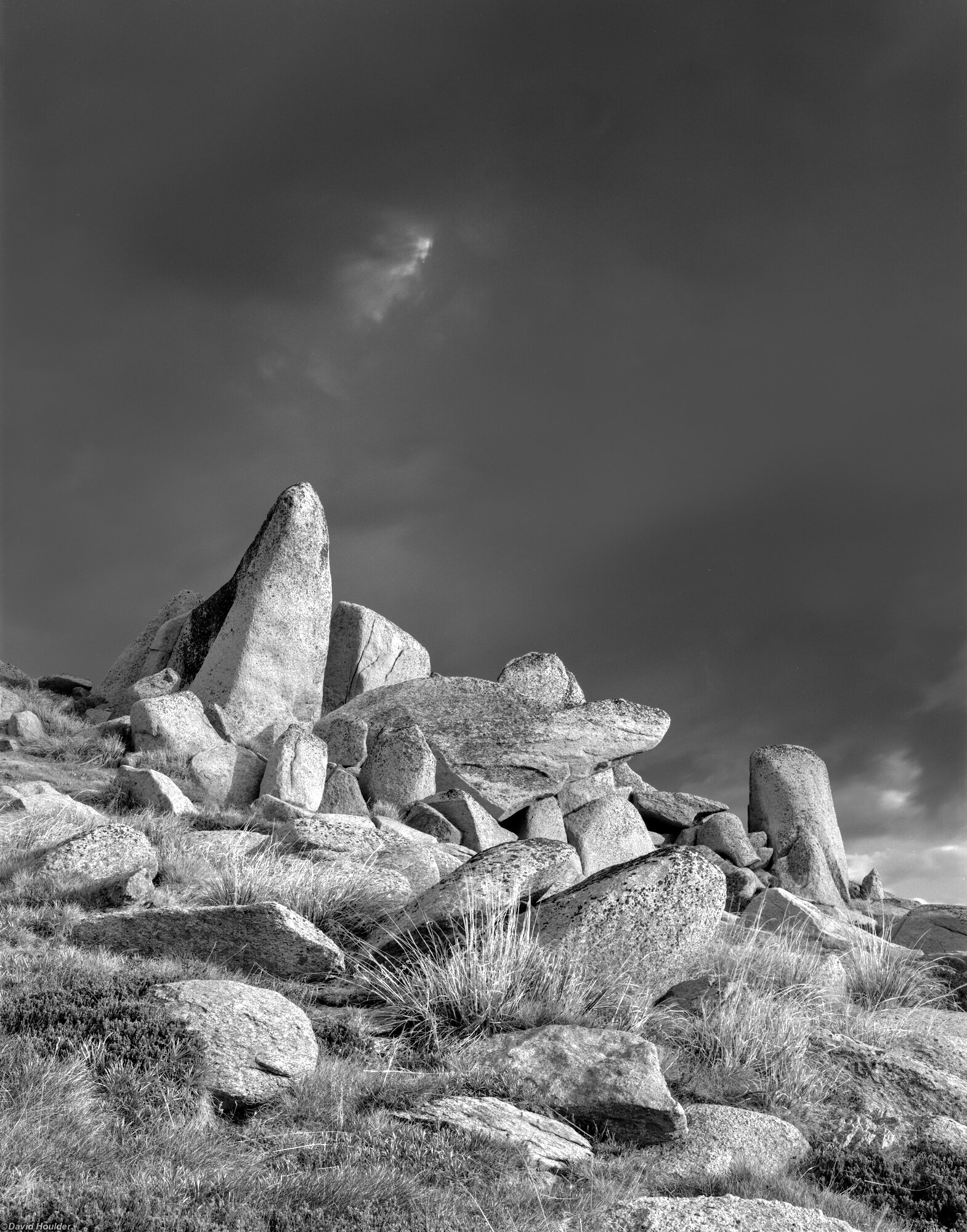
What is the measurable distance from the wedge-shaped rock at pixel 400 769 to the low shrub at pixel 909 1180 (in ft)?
46.8

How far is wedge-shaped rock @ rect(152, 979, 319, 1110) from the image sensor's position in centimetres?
700

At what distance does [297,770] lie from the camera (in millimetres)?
20109

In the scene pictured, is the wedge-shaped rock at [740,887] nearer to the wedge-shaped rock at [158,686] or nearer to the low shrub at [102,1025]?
the wedge-shaped rock at [158,686]

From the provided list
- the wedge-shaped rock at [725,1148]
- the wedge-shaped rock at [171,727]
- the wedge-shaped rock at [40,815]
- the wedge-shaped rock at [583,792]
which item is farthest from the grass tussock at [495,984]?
the wedge-shaped rock at [583,792]

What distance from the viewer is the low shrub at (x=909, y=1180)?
24.7 ft

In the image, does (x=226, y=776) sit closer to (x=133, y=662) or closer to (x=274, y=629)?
(x=274, y=629)

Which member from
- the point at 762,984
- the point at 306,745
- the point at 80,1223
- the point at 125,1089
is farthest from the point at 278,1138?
the point at 306,745

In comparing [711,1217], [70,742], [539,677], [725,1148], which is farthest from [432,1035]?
[539,677]

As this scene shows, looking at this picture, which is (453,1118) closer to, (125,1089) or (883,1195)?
(125,1089)

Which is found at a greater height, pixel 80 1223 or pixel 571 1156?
pixel 571 1156

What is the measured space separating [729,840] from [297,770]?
1141 centimetres

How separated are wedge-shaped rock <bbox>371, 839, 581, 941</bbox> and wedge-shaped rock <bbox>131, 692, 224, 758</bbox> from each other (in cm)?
1113

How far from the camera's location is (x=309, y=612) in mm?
25750

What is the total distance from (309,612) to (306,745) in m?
5.88
